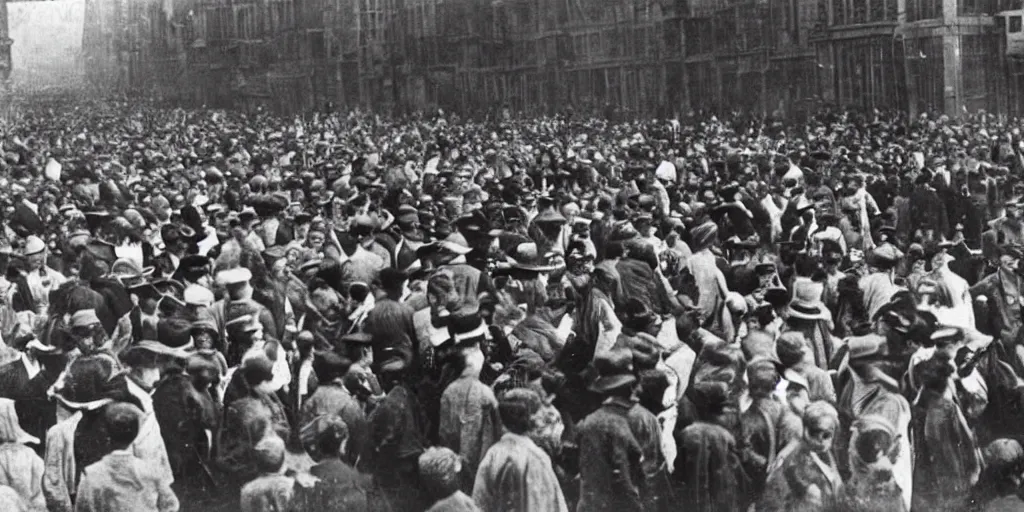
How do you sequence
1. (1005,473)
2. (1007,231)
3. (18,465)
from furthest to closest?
(1007,231), (18,465), (1005,473)

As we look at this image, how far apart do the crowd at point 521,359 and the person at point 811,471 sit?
11 millimetres

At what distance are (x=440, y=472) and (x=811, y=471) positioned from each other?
196cm

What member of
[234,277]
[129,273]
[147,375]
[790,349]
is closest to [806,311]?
[790,349]

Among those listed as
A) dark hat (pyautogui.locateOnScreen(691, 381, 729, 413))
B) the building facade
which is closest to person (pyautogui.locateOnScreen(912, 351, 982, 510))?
dark hat (pyautogui.locateOnScreen(691, 381, 729, 413))

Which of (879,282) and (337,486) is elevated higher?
(879,282)

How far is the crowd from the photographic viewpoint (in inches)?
261

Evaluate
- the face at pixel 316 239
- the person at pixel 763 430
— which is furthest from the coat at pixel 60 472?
the face at pixel 316 239

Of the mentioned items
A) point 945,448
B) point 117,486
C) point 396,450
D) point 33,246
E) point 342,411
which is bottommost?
point 945,448

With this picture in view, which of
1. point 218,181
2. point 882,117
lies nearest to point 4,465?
point 218,181

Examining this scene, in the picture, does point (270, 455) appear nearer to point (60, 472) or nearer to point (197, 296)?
point (60, 472)

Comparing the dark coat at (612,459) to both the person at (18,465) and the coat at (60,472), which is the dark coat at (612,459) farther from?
the person at (18,465)

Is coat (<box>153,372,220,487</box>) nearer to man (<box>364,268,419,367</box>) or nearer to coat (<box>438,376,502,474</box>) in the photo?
man (<box>364,268,419,367</box>)

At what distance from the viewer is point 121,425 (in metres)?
6.59

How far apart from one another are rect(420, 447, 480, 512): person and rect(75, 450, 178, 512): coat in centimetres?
163
